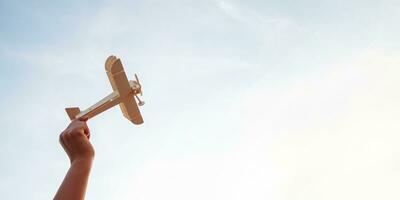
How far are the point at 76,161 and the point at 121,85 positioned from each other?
4.24 metres

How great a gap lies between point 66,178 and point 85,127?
754 millimetres

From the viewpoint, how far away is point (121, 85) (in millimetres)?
6406

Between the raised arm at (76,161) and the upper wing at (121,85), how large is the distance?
359 cm

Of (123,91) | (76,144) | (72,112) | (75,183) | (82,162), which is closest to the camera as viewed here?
(75,183)

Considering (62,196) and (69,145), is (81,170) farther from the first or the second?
(69,145)

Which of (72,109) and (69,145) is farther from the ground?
(72,109)

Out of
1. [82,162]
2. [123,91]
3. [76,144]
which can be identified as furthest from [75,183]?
[123,91]

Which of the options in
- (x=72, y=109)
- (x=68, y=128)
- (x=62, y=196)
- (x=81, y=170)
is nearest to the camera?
(x=62, y=196)

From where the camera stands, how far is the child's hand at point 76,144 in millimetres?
2305

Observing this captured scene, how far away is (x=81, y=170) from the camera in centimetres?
212

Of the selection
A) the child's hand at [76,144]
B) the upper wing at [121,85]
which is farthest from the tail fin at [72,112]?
the child's hand at [76,144]

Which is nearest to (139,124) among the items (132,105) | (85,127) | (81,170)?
(132,105)

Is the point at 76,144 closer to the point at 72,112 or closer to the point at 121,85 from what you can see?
the point at 72,112

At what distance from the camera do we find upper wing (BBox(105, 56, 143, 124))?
252 inches
